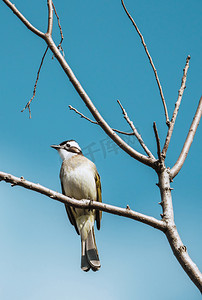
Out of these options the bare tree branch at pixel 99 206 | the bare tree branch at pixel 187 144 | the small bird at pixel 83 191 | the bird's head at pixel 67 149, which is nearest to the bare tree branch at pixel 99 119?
the bare tree branch at pixel 187 144

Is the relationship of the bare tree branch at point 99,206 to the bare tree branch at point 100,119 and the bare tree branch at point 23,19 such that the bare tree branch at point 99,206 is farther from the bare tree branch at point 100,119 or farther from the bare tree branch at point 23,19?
the bare tree branch at point 23,19

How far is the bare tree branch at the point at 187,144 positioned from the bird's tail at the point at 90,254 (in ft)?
10.4

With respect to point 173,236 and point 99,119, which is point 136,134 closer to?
point 99,119

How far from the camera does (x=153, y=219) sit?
9.88 ft

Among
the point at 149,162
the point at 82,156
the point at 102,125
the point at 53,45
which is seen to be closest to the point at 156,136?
the point at 149,162

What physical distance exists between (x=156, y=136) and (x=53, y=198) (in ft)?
3.51

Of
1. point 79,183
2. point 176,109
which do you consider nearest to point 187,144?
point 176,109

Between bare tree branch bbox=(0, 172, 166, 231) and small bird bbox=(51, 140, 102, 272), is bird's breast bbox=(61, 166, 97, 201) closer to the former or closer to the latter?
small bird bbox=(51, 140, 102, 272)

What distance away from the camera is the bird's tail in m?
5.96

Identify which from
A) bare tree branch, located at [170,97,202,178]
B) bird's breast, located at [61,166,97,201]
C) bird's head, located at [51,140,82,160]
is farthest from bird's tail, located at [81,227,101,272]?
bare tree branch, located at [170,97,202,178]

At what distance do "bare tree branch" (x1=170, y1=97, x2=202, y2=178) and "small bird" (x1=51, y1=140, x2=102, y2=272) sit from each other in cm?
319

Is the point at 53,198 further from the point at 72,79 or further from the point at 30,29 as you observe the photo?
the point at 30,29

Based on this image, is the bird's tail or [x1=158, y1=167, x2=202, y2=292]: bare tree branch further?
the bird's tail

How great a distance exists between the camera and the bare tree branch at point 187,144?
11.0 ft
